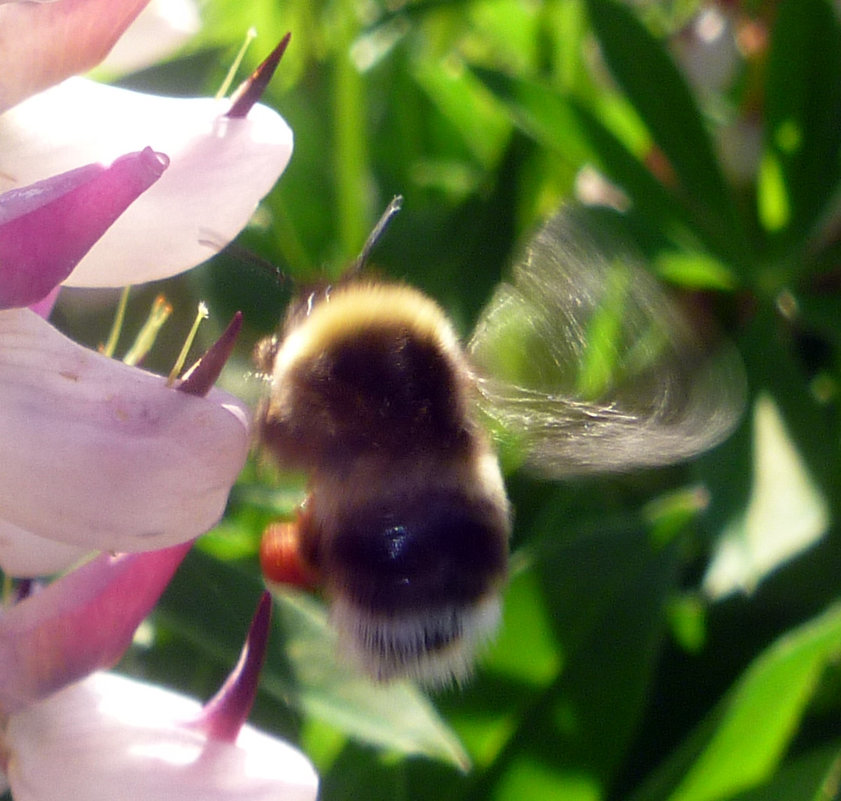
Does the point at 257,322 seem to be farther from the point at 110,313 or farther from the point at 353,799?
the point at 353,799

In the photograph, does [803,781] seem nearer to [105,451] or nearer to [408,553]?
[408,553]

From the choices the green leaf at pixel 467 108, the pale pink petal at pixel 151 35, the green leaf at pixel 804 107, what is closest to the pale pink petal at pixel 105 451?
the pale pink petal at pixel 151 35

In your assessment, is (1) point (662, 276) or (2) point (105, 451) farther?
(1) point (662, 276)

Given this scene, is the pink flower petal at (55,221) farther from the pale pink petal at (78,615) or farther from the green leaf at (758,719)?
the green leaf at (758,719)

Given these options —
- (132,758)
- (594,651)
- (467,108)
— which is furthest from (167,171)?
(467,108)

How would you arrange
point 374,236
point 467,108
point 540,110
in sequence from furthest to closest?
point 467,108
point 540,110
point 374,236

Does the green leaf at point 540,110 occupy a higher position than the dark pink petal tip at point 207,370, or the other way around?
the dark pink petal tip at point 207,370

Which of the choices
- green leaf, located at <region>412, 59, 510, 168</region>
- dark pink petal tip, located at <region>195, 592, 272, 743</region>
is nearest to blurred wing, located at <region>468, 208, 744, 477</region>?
dark pink petal tip, located at <region>195, 592, 272, 743</region>

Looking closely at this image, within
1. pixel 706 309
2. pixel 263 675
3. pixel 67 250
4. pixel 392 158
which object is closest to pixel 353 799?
pixel 263 675
